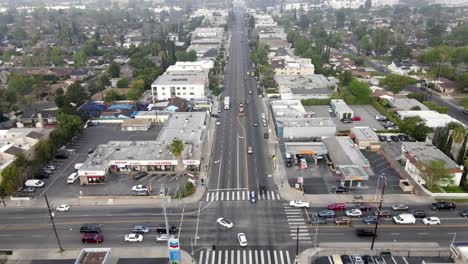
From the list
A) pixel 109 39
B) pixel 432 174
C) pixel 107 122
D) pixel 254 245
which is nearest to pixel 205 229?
pixel 254 245

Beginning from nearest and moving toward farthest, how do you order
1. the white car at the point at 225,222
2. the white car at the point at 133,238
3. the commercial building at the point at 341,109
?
1. the white car at the point at 133,238
2. the white car at the point at 225,222
3. the commercial building at the point at 341,109

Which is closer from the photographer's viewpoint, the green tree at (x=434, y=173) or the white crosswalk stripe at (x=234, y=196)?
the green tree at (x=434, y=173)

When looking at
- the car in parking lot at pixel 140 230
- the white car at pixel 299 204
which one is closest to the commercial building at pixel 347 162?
the white car at pixel 299 204

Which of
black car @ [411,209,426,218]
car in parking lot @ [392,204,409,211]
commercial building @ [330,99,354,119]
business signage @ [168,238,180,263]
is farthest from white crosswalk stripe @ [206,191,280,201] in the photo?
commercial building @ [330,99,354,119]

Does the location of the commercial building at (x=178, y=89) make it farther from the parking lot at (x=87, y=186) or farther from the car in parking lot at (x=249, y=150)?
the car in parking lot at (x=249, y=150)

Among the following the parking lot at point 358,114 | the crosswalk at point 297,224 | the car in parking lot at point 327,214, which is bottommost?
the crosswalk at point 297,224

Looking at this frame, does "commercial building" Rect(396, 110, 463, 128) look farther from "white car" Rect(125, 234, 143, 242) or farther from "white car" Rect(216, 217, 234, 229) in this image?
"white car" Rect(125, 234, 143, 242)
